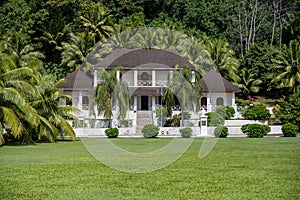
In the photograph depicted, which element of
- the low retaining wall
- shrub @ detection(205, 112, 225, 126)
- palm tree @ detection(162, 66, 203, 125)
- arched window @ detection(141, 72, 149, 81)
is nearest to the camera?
the low retaining wall

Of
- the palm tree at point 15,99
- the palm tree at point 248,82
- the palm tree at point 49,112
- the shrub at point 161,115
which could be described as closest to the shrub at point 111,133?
the palm tree at point 49,112

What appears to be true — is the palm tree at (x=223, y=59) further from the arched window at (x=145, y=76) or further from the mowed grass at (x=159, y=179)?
the mowed grass at (x=159, y=179)

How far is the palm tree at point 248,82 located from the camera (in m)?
52.3

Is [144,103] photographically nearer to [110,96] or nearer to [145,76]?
[145,76]

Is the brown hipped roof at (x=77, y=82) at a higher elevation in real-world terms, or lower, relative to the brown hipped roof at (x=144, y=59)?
lower

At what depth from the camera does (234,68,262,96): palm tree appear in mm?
52281

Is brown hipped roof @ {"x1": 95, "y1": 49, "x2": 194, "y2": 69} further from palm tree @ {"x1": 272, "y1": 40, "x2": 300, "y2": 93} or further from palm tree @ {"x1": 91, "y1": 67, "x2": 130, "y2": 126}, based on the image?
palm tree @ {"x1": 272, "y1": 40, "x2": 300, "y2": 93}

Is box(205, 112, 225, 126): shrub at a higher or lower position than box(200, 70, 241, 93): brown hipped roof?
lower

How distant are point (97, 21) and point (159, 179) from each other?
44616 millimetres

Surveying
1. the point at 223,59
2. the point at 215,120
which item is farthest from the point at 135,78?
the point at 223,59

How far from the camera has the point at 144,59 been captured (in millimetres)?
46812

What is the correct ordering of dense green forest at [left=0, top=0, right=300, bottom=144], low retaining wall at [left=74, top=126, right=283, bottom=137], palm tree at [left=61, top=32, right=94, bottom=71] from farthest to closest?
palm tree at [left=61, top=32, right=94, bottom=71], dense green forest at [left=0, top=0, right=300, bottom=144], low retaining wall at [left=74, top=126, right=283, bottom=137]

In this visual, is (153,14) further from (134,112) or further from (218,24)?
(134,112)

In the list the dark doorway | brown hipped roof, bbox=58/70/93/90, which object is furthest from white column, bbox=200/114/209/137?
brown hipped roof, bbox=58/70/93/90
